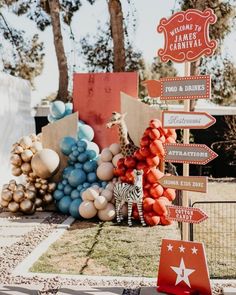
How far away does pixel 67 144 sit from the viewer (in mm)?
9836

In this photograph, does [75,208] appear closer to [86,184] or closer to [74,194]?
[74,194]

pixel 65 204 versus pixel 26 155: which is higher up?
pixel 26 155

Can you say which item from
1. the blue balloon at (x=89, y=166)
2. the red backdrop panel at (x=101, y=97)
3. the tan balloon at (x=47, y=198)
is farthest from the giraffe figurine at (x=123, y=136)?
the tan balloon at (x=47, y=198)

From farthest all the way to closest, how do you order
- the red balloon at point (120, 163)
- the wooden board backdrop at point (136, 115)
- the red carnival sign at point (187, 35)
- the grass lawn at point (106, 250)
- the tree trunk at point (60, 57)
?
the tree trunk at point (60, 57), the wooden board backdrop at point (136, 115), the red balloon at point (120, 163), the grass lawn at point (106, 250), the red carnival sign at point (187, 35)

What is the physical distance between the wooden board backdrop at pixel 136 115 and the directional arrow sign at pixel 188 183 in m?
4.26

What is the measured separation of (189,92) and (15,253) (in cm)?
342

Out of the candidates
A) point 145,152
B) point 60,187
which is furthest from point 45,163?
point 145,152

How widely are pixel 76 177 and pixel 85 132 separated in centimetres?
123

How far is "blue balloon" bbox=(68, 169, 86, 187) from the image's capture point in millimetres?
9406

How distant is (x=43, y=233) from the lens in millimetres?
7797

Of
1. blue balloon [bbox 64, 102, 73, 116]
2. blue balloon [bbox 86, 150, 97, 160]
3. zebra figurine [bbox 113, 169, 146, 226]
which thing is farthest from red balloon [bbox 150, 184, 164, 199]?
blue balloon [bbox 64, 102, 73, 116]

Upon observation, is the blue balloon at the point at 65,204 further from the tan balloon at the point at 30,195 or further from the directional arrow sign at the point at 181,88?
the directional arrow sign at the point at 181,88

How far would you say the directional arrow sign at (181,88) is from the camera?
4773mm

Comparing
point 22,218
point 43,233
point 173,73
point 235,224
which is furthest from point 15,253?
point 173,73
